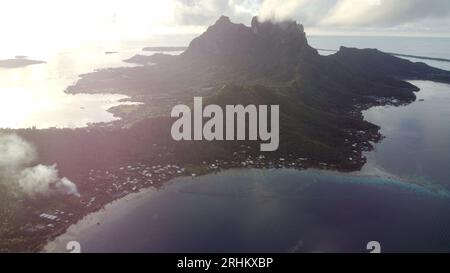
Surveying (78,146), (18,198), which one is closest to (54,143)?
(78,146)

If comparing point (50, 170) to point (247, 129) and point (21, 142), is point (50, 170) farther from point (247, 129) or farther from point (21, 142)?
point (247, 129)

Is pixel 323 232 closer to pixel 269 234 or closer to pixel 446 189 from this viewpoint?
pixel 269 234

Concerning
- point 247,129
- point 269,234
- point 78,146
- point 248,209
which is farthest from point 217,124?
point 269,234

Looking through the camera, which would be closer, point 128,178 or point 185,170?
point 128,178

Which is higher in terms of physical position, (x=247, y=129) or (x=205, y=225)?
(x=247, y=129)

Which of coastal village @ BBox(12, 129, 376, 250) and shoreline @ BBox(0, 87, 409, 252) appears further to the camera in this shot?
shoreline @ BBox(0, 87, 409, 252)

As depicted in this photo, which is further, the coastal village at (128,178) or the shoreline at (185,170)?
the shoreline at (185,170)

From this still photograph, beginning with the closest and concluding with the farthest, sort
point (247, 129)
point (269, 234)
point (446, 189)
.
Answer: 1. point (269, 234)
2. point (446, 189)
3. point (247, 129)

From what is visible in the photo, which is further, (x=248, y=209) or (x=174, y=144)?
(x=174, y=144)

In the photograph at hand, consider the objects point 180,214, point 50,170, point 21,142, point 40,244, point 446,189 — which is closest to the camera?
point 40,244
